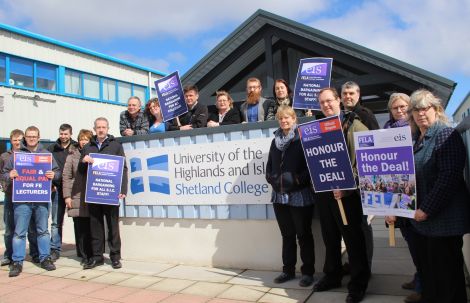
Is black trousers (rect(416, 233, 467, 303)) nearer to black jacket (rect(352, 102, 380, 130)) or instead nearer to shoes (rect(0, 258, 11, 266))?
black jacket (rect(352, 102, 380, 130))

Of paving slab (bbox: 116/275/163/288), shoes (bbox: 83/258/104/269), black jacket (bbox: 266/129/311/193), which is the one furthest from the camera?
shoes (bbox: 83/258/104/269)

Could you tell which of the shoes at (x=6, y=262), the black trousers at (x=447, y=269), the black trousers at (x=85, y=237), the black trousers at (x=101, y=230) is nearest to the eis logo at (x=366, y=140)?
the black trousers at (x=447, y=269)

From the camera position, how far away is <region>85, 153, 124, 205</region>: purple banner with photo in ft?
18.6

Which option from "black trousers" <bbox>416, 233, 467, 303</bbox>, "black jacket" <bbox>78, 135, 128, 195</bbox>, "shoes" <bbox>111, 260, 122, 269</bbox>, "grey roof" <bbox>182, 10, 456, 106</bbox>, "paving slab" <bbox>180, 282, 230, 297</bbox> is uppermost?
"grey roof" <bbox>182, 10, 456, 106</bbox>

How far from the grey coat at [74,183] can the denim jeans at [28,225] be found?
392 millimetres

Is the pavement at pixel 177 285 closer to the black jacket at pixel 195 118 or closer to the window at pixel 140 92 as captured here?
the black jacket at pixel 195 118

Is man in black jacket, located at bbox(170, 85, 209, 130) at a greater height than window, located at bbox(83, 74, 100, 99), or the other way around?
window, located at bbox(83, 74, 100, 99)

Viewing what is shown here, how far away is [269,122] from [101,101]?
63.2ft

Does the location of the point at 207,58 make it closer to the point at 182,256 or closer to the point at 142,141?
the point at 142,141

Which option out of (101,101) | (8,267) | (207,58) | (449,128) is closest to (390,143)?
(449,128)

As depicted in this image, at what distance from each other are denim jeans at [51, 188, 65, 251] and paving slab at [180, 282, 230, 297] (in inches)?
113

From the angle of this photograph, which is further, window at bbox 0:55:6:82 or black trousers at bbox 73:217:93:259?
window at bbox 0:55:6:82

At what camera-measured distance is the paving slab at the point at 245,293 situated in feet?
14.1

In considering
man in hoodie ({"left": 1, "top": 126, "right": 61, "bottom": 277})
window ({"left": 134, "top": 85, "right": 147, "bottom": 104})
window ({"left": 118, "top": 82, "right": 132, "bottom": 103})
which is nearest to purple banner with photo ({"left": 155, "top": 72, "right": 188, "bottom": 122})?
man in hoodie ({"left": 1, "top": 126, "right": 61, "bottom": 277})
